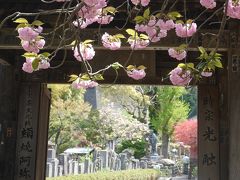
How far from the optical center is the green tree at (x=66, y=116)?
57.0 feet

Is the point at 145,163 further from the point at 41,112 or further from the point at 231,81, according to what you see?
the point at 231,81

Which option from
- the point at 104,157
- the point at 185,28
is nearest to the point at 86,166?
the point at 104,157

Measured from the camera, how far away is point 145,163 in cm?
2078

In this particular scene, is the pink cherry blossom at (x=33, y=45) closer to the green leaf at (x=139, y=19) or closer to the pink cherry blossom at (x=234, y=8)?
the green leaf at (x=139, y=19)

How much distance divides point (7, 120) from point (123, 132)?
535 inches

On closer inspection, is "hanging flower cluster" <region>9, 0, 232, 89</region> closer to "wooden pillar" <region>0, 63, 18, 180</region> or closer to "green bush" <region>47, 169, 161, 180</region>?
"wooden pillar" <region>0, 63, 18, 180</region>

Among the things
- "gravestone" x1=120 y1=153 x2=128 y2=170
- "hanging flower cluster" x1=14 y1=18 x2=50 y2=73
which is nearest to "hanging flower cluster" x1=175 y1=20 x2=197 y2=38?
"hanging flower cluster" x1=14 y1=18 x2=50 y2=73

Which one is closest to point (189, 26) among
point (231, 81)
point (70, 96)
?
point (231, 81)

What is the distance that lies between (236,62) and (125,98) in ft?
48.7

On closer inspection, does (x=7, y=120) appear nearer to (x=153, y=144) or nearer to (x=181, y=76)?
(x=181, y=76)

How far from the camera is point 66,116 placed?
18656mm

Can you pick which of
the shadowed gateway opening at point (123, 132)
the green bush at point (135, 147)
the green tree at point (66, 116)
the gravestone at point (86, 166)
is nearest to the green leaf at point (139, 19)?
the green tree at point (66, 116)

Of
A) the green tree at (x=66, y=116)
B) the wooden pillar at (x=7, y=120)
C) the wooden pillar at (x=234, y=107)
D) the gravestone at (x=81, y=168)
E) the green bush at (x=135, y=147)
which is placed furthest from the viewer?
the green bush at (x=135, y=147)

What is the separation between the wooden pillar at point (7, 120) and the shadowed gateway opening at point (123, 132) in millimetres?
8635
